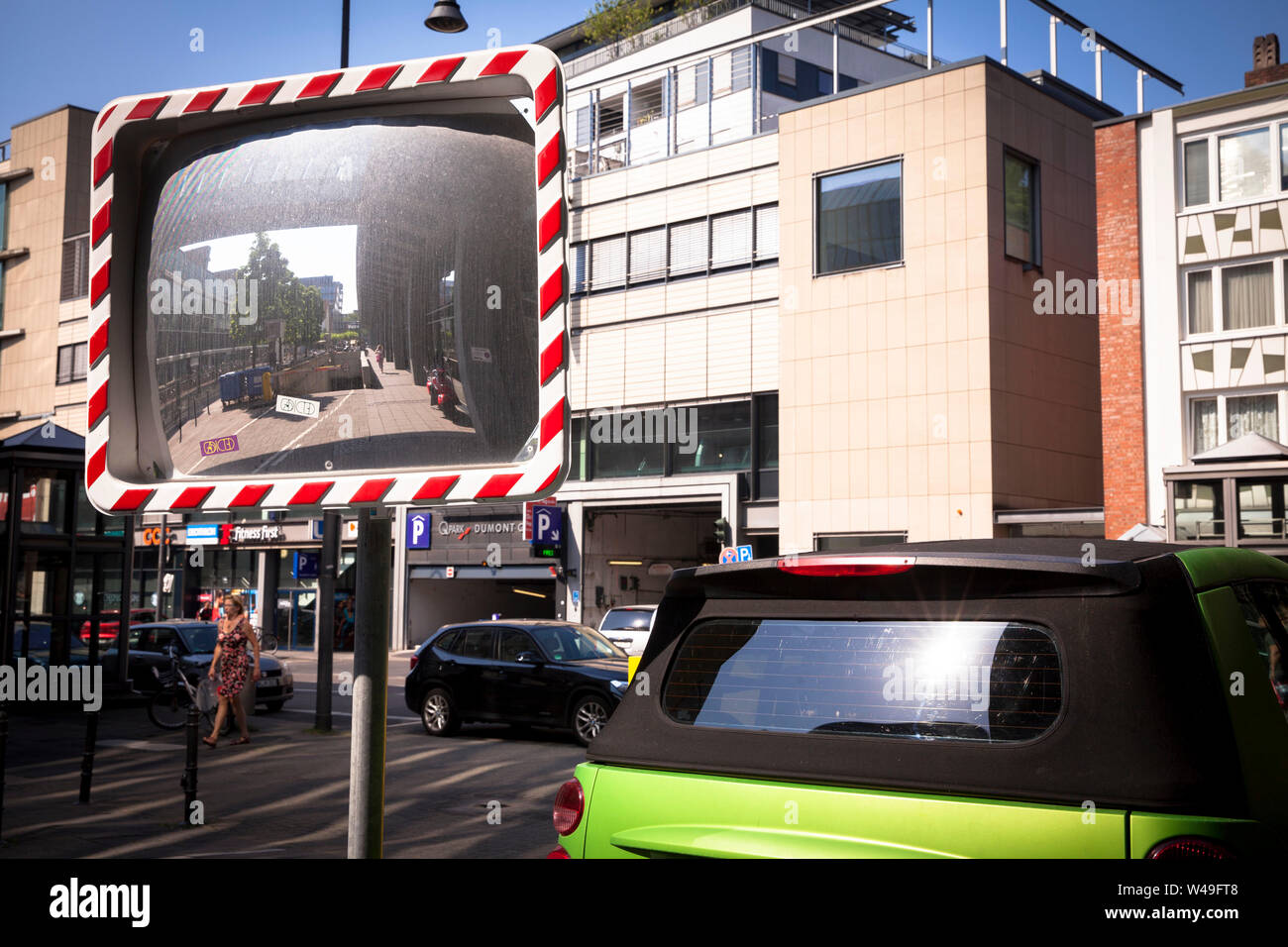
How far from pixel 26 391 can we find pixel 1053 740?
205 feet

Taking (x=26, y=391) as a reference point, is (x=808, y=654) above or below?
below

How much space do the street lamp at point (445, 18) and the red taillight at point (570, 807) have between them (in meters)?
6.81

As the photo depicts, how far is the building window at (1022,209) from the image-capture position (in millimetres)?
31234

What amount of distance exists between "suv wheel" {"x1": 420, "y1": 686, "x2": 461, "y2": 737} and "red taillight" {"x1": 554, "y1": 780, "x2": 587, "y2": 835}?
1458cm

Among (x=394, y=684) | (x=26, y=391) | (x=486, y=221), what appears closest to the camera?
(x=486, y=221)

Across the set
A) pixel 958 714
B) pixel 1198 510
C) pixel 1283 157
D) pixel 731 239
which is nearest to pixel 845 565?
pixel 958 714

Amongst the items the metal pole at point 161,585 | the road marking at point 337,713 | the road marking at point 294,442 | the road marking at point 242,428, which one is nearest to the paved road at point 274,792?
the road marking at point 337,713

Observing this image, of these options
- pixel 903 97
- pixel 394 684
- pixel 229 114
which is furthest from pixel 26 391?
pixel 229 114

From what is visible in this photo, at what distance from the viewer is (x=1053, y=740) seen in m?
2.86

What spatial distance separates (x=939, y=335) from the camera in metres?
30.8

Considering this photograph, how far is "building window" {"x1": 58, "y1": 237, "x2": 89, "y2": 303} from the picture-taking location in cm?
5569

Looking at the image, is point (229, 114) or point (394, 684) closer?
point (229, 114)
